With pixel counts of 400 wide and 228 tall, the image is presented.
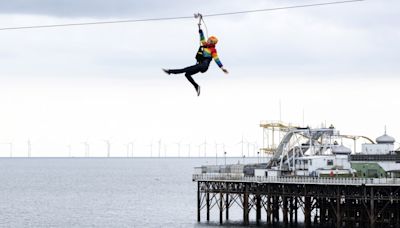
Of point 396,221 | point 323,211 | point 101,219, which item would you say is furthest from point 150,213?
point 396,221

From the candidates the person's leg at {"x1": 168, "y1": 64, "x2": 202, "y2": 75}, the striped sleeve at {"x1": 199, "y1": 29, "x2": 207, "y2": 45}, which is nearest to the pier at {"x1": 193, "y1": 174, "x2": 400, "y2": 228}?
the striped sleeve at {"x1": 199, "y1": 29, "x2": 207, "y2": 45}

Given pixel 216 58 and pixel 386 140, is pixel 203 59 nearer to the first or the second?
pixel 216 58

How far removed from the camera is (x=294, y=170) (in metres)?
114

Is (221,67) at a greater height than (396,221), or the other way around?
(221,67)

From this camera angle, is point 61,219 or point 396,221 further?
point 61,219

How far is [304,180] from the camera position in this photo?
341 feet

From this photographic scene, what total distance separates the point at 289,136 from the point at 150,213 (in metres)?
24.6

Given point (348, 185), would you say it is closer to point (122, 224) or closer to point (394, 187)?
point (394, 187)

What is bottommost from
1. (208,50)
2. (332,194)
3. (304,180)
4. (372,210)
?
(372,210)

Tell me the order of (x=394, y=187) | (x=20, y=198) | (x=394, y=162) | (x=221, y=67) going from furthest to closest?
(x=20, y=198) → (x=394, y=162) → (x=394, y=187) → (x=221, y=67)

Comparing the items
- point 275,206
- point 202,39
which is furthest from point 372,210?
point 202,39

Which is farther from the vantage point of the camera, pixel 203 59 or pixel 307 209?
pixel 307 209

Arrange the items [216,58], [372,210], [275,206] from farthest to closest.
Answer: [275,206], [372,210], [216,58]

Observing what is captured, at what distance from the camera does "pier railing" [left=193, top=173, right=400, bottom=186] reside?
325ft
